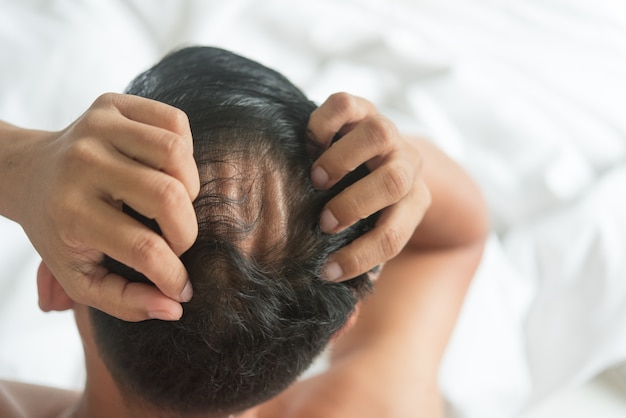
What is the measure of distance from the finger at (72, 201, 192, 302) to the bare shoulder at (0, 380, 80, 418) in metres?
0.37

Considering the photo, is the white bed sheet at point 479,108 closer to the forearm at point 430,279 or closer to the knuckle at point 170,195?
the forearm at point 430,279

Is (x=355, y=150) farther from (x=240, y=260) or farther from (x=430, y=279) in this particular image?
(x=430, y=279)

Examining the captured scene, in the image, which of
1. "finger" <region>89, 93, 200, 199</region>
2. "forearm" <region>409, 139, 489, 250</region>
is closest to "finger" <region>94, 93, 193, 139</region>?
"finger" <region>89, 93, 200, 199</region>

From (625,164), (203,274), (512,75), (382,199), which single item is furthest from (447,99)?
(203,274)

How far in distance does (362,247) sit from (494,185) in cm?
67

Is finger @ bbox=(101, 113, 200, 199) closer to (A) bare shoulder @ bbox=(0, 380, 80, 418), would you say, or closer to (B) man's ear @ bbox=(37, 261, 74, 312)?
(B) man's ear @ bbox=(37, 261, 74, 312)

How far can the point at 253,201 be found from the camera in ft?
1.88

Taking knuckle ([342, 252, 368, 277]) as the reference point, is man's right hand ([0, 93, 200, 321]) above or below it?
above

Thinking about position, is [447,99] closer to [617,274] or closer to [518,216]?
[518,216]

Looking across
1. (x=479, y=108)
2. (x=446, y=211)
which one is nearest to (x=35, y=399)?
(x=446, y=211)

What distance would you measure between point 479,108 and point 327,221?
30.6 inches

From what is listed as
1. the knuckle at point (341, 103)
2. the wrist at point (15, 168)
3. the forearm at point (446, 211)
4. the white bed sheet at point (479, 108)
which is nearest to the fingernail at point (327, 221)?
the knuckle at point (341, 103)

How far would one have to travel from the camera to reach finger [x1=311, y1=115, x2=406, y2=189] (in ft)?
2.03

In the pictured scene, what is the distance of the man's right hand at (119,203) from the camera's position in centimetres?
50
